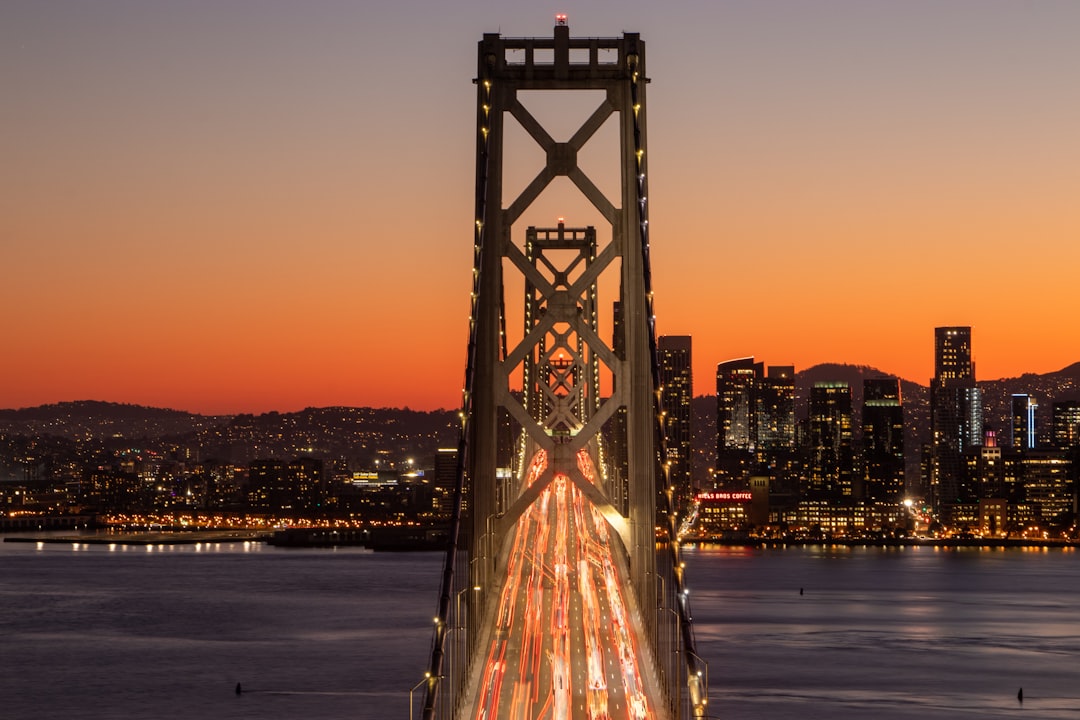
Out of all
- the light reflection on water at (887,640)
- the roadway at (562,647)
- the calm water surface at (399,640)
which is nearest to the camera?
the roadway at (562,647)

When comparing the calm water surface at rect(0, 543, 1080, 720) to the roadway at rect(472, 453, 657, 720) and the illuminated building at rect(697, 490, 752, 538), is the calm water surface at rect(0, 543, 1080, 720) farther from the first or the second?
the illuminated building at rect(697, 490, 752, 538)

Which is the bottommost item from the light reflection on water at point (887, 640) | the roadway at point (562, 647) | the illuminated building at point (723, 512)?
the light reflection on water at point (887, 640)

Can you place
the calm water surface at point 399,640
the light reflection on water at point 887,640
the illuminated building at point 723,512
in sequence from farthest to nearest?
the illuminated building at point 723,512 < the light reflection on water at point 887,640 < the calm water surface at point 399,640

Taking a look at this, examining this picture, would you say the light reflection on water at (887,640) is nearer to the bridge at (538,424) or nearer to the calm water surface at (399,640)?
the calm water surface at (399,640)

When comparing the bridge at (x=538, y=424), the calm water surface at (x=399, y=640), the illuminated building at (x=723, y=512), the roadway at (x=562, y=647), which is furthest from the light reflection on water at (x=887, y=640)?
the illuminated building at (x=723, y=512)

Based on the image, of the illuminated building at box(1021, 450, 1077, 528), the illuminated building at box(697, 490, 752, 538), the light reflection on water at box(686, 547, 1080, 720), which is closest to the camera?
the light reflection on water at box(686, 547, 1080, 720)

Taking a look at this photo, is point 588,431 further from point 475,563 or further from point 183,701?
point 183,701

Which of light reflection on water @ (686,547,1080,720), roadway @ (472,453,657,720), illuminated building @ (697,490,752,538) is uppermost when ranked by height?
roadway @ (472,453,657,720)

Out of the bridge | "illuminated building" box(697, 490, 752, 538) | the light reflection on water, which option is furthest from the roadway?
"illuminated building" box(697, 490, 752, 538)

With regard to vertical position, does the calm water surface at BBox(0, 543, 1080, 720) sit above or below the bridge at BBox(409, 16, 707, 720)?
below

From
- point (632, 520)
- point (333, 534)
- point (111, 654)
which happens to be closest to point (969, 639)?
point (111, 654)
